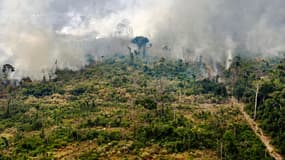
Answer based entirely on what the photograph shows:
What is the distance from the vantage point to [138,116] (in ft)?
262

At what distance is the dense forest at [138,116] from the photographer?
203 ft

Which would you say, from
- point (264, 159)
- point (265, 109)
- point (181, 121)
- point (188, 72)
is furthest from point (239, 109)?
point (188, 72)

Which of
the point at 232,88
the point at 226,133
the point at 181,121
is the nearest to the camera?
the point at 226,133

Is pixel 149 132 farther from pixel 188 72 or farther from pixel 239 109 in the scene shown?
pixel 188 72

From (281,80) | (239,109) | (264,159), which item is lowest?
(264,159)

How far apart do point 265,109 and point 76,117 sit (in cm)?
3815

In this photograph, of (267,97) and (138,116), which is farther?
(267,97)

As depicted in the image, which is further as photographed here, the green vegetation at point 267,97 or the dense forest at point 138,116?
the green vegetation at point 267,97

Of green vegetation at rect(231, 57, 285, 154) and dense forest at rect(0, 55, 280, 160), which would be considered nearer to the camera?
dense forest at rect(0, 55, 280, 160)

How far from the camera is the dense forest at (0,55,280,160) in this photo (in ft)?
→ 203

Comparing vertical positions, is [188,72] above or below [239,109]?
above

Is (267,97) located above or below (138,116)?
above

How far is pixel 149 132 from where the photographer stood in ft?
221

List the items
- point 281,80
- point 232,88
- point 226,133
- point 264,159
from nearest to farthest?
point 264,159 < point 226,133 < point 281,80 < point 232,88
